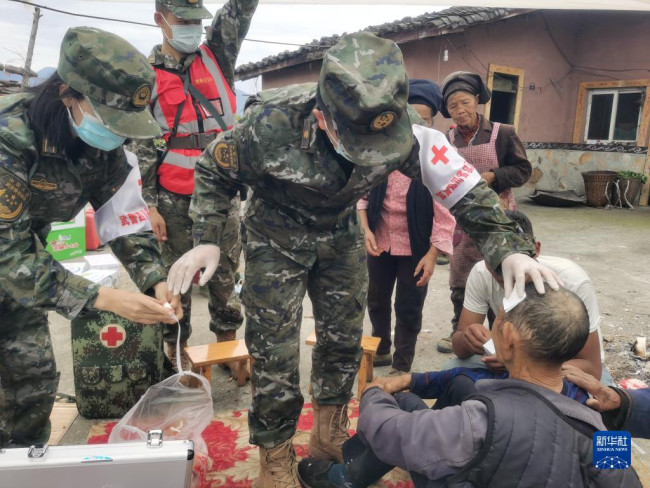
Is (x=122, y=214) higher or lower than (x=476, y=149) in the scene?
lower

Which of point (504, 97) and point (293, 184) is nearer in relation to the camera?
point (293, 184)

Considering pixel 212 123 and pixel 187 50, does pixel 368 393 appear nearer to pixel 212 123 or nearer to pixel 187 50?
pixel 212 123

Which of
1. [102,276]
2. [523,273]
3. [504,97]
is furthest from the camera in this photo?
[504,97]

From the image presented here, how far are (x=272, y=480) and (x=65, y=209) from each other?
1.25 meters

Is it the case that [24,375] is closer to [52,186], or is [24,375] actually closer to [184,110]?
[52,186]

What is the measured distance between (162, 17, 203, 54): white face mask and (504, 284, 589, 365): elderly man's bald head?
221 centimetres

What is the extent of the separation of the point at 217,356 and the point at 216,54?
1.65 metres

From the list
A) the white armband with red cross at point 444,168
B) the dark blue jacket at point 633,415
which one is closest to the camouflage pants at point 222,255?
the white armband with red cross at point 444,168

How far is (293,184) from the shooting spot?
1786mm

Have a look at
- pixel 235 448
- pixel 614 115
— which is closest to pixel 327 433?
pixel 235 448

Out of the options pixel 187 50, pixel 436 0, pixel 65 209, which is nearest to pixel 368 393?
pixel 65 209

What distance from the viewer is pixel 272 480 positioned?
1.99 m

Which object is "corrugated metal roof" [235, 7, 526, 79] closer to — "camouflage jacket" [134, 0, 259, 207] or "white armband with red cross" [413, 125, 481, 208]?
"camouflage jacket" [134, 0, 259, 207]

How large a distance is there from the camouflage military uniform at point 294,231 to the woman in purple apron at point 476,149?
1.23 metres
